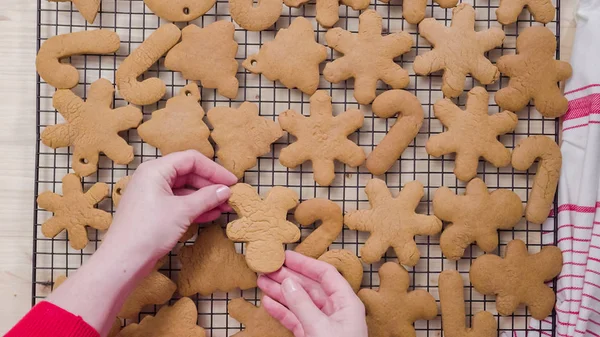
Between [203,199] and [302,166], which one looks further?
[302,166]

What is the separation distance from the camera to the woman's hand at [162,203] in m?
0.91

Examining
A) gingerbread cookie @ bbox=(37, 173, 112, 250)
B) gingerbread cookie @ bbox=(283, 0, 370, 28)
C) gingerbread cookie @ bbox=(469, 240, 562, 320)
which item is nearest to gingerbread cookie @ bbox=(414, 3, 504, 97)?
gingerbread cookie @ bbox=(283, 0, 370, 28)

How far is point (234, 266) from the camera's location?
39.7 inches

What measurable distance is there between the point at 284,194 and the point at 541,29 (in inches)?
24.2

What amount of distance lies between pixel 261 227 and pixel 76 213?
0.36 m

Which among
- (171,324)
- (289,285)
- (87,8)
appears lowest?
(171,324)

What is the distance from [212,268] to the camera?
1007mm

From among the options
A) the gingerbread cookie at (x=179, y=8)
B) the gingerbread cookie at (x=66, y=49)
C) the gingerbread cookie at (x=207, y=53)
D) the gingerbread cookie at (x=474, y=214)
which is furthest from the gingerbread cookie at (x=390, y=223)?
the gingerbread cookie at (x=66, y=49)

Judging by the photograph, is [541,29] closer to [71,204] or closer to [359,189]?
[359,189]

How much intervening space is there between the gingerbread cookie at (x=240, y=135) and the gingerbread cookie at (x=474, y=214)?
36 centimetres

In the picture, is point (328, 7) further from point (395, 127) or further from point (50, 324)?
point (50, 324)

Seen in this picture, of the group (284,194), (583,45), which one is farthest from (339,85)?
(583,45)

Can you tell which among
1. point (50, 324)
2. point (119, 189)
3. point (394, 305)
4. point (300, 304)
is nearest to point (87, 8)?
point (119, 189)

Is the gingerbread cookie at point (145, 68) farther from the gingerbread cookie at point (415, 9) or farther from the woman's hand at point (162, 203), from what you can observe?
the gingerbread cookie at point (415, 9)
